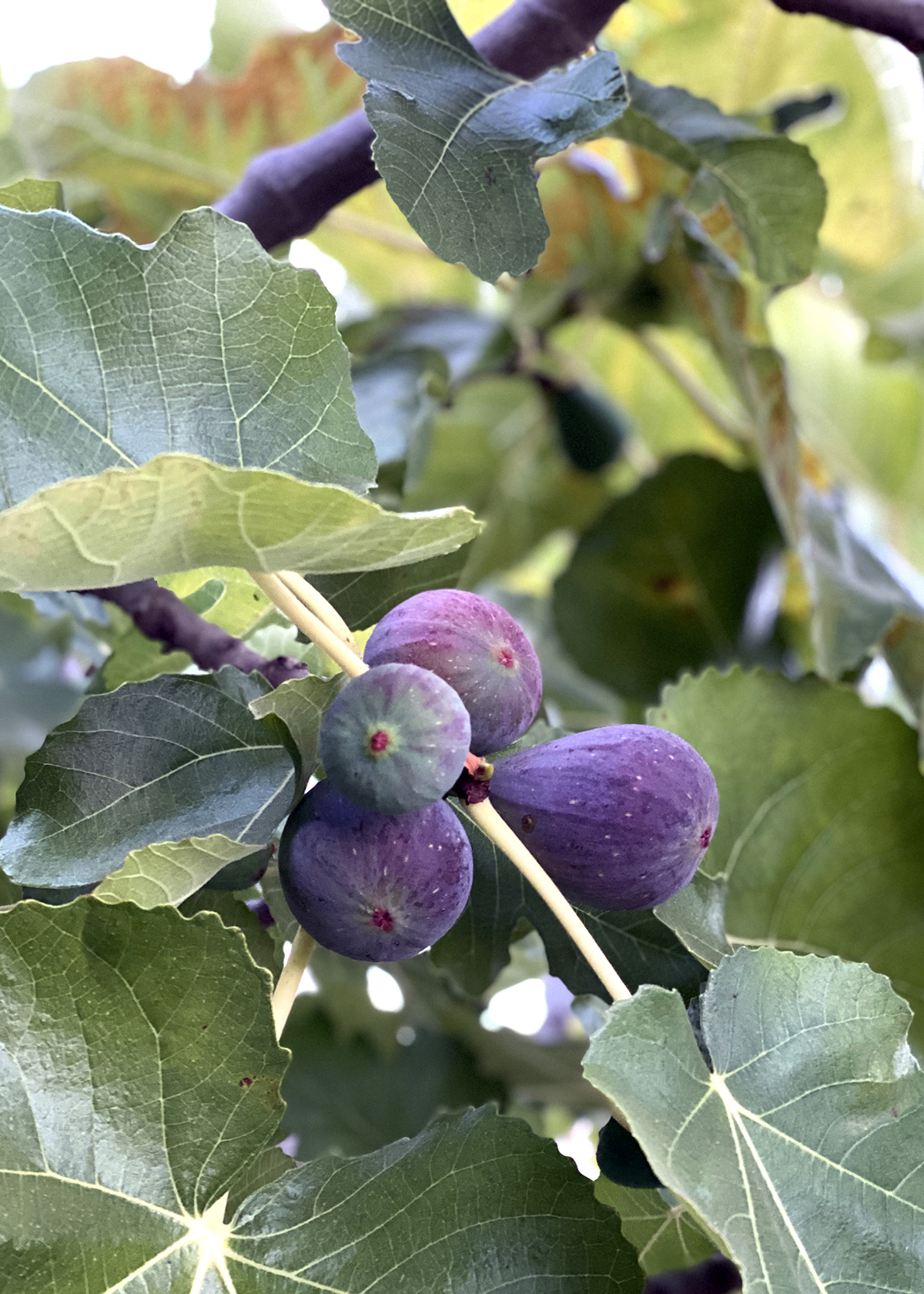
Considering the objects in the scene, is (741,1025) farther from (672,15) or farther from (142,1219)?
(672,15)

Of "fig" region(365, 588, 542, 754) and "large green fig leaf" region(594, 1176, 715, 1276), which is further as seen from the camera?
"large green fig leaf" region(594, 1176, 715, 1276)

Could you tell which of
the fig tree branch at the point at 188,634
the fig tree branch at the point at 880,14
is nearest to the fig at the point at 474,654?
the fig tree branch at the point at 188,634

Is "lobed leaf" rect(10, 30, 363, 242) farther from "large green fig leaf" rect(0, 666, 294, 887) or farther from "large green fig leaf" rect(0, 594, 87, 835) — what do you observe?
"large green fig leaf" rect(0, 666, 294, 887)

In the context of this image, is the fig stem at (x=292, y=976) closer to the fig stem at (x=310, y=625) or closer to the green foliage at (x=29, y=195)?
the fig stem at (x=310, y=625)

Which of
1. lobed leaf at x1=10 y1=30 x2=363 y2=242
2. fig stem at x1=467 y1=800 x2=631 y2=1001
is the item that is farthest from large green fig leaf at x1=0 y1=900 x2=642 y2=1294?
lobed leaf at x1=10 y1=30 x2=363 y2=242

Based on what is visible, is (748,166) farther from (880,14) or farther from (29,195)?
(29,195)
